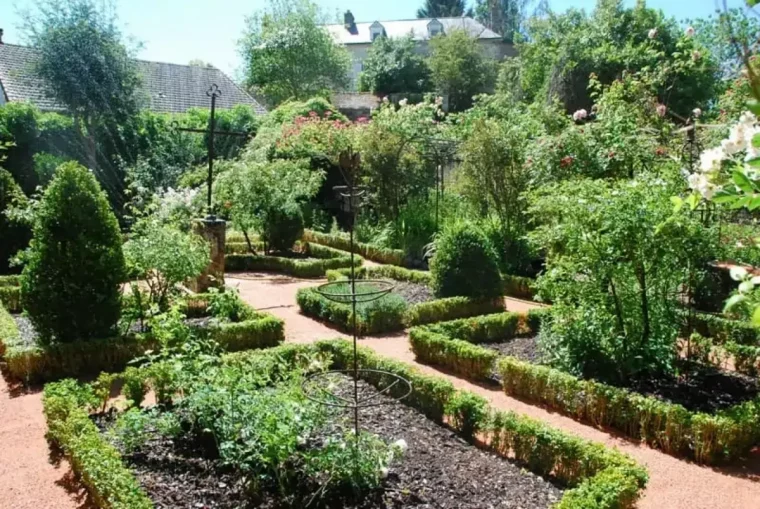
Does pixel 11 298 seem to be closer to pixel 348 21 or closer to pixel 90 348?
pixel 90 348

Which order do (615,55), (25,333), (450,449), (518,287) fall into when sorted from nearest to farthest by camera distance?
1. (450,449)
2. (25,333)
3. (518,287)
4. (615,55)

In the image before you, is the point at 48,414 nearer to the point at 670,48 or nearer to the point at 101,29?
the point at 101,29

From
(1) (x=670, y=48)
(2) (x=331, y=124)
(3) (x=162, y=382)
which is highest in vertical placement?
(1) (x=670, y=48)

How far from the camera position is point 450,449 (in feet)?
16.3

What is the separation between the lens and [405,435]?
516 cm

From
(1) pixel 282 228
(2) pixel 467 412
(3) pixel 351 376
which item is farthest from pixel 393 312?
(1) pixel 282 228

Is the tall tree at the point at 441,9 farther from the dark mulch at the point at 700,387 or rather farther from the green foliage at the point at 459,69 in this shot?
the dark mulch at the point at 700,387

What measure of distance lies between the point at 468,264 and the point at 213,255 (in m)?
3.97

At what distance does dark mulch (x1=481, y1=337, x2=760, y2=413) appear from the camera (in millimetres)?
5711

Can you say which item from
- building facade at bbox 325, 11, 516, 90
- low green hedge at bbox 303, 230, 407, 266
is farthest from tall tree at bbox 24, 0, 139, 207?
building facade at bbox 325, 11, 516, 90

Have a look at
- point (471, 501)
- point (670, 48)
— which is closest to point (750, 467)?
point (471, 501)

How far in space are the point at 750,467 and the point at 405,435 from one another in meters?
2.65

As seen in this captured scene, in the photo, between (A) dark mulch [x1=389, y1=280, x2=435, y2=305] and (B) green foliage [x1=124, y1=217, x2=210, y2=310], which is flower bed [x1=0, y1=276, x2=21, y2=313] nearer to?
(B) green foliage [x1=124, y1=217, x2=210, y2=310]

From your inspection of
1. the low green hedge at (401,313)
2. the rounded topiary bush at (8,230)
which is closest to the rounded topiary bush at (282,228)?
the rounded topiary bush at (8,230)
